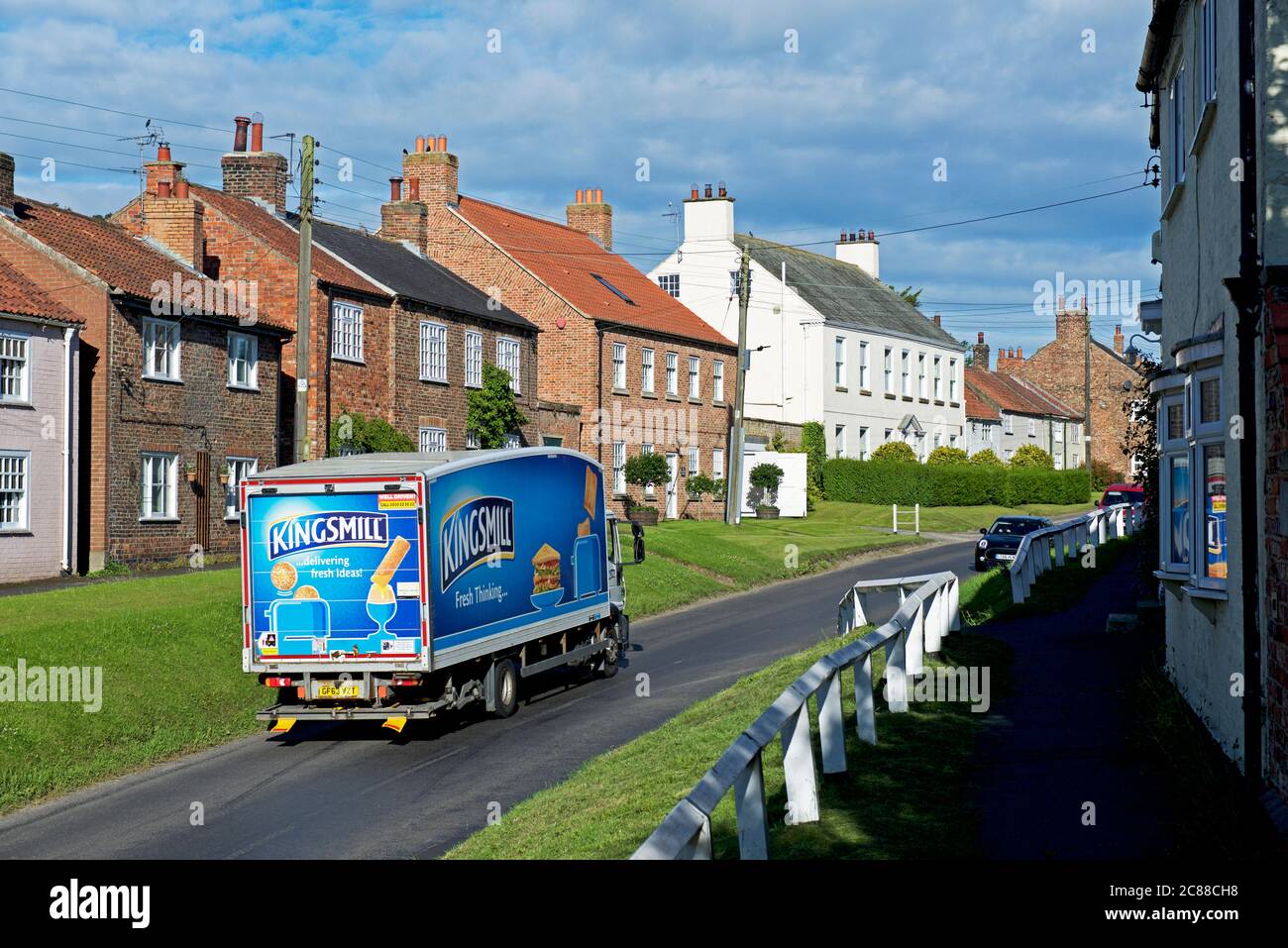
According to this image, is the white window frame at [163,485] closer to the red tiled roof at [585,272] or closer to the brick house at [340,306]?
the brick house at [340,306]

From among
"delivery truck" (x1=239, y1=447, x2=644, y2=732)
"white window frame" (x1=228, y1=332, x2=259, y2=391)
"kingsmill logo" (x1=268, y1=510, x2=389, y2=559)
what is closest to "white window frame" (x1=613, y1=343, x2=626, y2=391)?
"white window frame" (x1=228, y1=332, x2=259, y2=391)

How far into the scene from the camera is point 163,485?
33062 mm

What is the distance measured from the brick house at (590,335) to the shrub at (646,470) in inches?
31.4

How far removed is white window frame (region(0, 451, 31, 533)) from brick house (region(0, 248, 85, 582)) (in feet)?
0.07

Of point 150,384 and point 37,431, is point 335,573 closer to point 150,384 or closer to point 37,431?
point 37,431

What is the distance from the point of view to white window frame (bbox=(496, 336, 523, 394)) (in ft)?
151

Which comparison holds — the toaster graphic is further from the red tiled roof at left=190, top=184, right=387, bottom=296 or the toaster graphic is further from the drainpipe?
the red tiled roof at left=190, top=184, right=387, bottom=296

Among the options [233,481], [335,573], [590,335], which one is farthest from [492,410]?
[335,573]

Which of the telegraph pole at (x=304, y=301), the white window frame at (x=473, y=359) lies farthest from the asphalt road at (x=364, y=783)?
the white window frame at (x=473, y=359)

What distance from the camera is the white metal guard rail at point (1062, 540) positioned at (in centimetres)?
2553

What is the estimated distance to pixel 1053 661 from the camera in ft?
56.6
